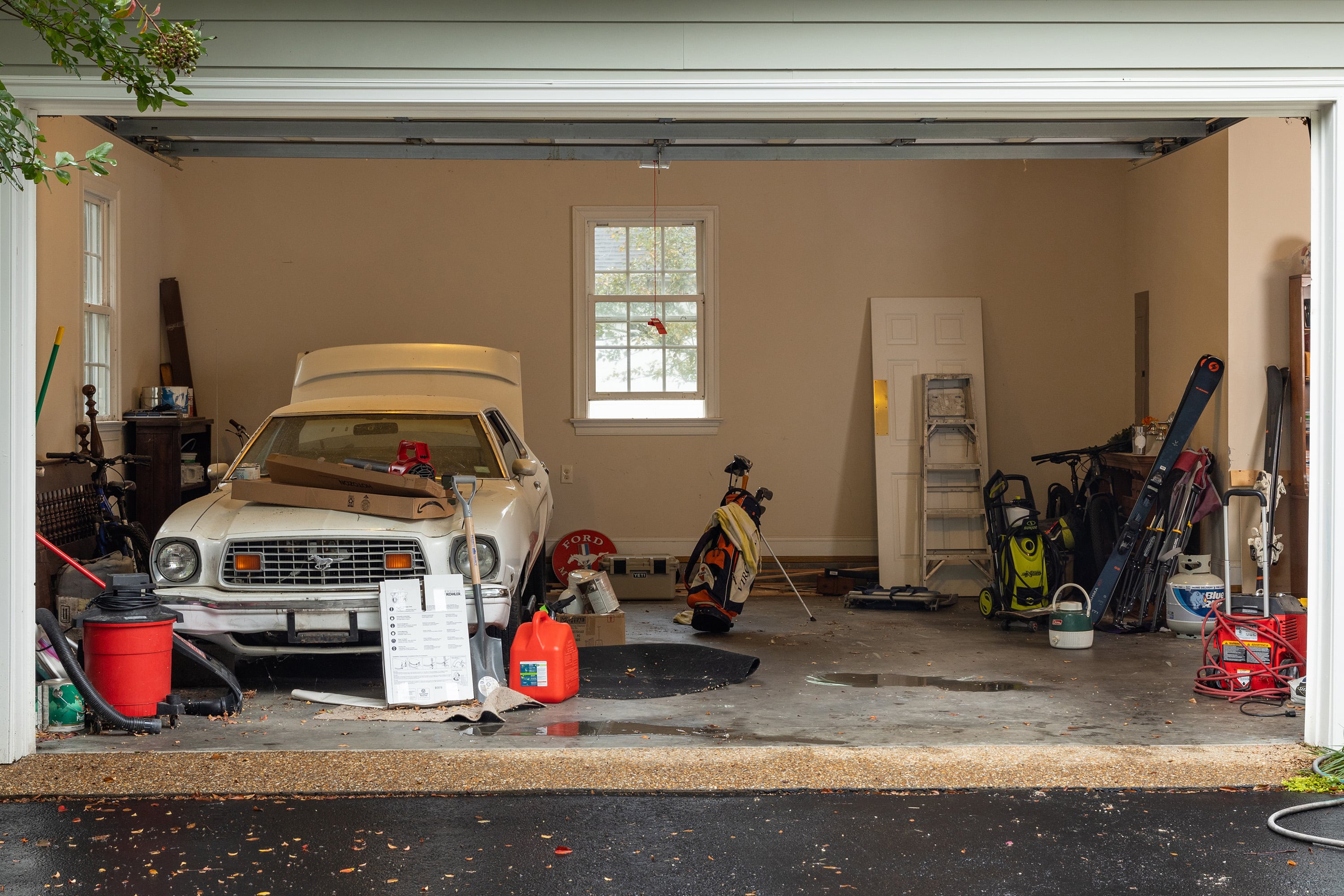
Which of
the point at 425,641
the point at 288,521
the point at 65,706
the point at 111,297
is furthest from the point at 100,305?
the point at 425,641

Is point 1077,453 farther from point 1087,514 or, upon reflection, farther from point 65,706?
point 65,706

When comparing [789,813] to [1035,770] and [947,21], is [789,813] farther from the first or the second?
[947,21]

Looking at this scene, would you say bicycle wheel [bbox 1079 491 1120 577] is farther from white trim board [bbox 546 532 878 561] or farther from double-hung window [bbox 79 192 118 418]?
double-hung window [bbox 79 192 118 418]

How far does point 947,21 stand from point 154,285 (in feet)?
25.8

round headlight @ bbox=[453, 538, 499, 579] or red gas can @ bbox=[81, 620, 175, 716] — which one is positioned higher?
round headlight @ bbox=[453, 538, 499, 579]

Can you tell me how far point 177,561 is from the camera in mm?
5703

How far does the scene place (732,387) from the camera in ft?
34.3

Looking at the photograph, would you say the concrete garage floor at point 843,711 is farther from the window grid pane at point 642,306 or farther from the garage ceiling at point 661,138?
the window grid pane at point 642,306

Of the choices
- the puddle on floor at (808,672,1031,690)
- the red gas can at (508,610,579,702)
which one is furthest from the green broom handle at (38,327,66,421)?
the puddle on floor at (808,672,1031,690)

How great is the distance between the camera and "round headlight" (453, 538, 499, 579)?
5770 mm

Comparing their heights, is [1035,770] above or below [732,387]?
below

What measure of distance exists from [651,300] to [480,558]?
514 centimetres

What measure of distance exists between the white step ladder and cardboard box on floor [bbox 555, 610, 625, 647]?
3.36 metres

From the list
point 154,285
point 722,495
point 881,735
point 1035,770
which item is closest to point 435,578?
point 881,735
